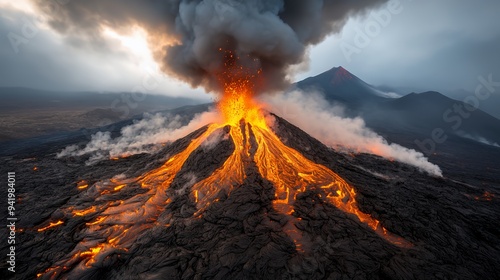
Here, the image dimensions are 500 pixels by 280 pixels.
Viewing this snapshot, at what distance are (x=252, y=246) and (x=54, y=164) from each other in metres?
29.5

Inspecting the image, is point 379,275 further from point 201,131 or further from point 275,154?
point 201,131

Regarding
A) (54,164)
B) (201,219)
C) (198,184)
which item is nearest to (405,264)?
(201,219)

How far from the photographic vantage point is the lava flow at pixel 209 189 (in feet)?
42.6

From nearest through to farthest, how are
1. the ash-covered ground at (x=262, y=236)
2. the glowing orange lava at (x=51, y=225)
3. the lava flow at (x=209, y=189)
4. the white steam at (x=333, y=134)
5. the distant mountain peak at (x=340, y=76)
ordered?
1. the ash-covered ground at (x=262, y=236)
2. the lava flow at (x=209, y=189)
3. the glowing orange lava at (x=51, y=225)
4. the white steam at (x=333, y=134)
5. the distant mountain peak at (x=340, y=76)

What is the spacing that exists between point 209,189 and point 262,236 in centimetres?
598

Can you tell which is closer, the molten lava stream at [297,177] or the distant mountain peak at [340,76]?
the molten lava stream at [297,177]

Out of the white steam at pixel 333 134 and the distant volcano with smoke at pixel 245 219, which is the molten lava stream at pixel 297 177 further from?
the white steam at pixel 333 134

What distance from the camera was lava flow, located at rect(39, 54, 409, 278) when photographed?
1298 centimetres

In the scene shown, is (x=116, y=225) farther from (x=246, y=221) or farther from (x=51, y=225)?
(x=246, y=221)

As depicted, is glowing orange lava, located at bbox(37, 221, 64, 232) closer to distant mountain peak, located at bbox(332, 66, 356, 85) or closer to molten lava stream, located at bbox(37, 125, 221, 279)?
molten lava stream, located at bbox(37, 125, 221, 279)

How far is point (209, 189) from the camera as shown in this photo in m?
17.3

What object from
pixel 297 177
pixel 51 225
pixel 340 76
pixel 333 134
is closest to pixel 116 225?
pixel 51 225

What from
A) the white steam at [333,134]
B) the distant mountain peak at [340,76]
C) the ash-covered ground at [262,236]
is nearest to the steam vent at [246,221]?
the ash-covered ground at [262,236]

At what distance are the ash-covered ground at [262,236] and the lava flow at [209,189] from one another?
0.30 m
